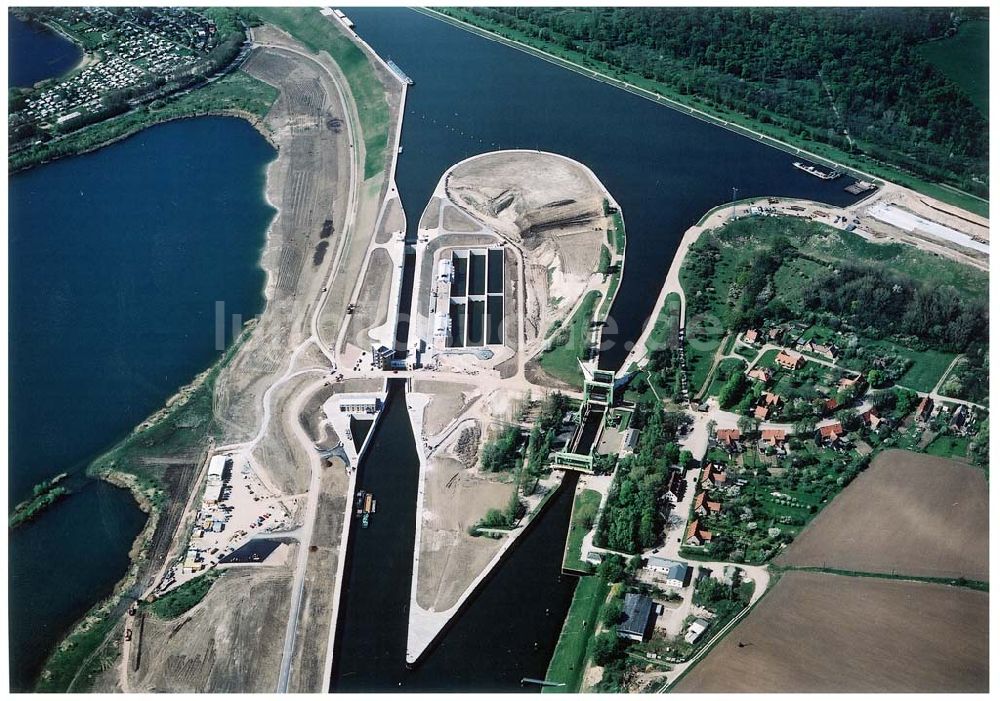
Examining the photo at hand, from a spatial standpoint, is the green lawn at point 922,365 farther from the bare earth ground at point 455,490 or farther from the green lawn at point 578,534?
the bare earth ground at point 455,490

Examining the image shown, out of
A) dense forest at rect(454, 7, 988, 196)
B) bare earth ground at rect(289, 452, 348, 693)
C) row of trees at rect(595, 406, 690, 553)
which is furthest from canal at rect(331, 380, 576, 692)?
dense forest at rect(454, 7, 988, 196)

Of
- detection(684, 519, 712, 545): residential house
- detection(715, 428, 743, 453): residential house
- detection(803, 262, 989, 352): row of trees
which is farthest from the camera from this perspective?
detection(803, 262, 989, 352): row of trees

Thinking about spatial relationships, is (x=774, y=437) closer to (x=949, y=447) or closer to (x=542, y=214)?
(x=949, y=447)

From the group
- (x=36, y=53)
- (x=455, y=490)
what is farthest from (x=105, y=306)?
(x=36, y=53)

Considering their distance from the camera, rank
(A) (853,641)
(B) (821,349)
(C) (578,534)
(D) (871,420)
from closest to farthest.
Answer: (A) (853,641) → (C) (578,534) → (D) (871,420) → (B) (821,349)

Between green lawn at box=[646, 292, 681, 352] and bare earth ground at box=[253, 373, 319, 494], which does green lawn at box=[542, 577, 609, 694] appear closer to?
bare earth ground at box=[253, 373, 319, 494]

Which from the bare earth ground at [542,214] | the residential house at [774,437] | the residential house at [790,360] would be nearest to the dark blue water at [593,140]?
the bare earth ground at [542,214]
